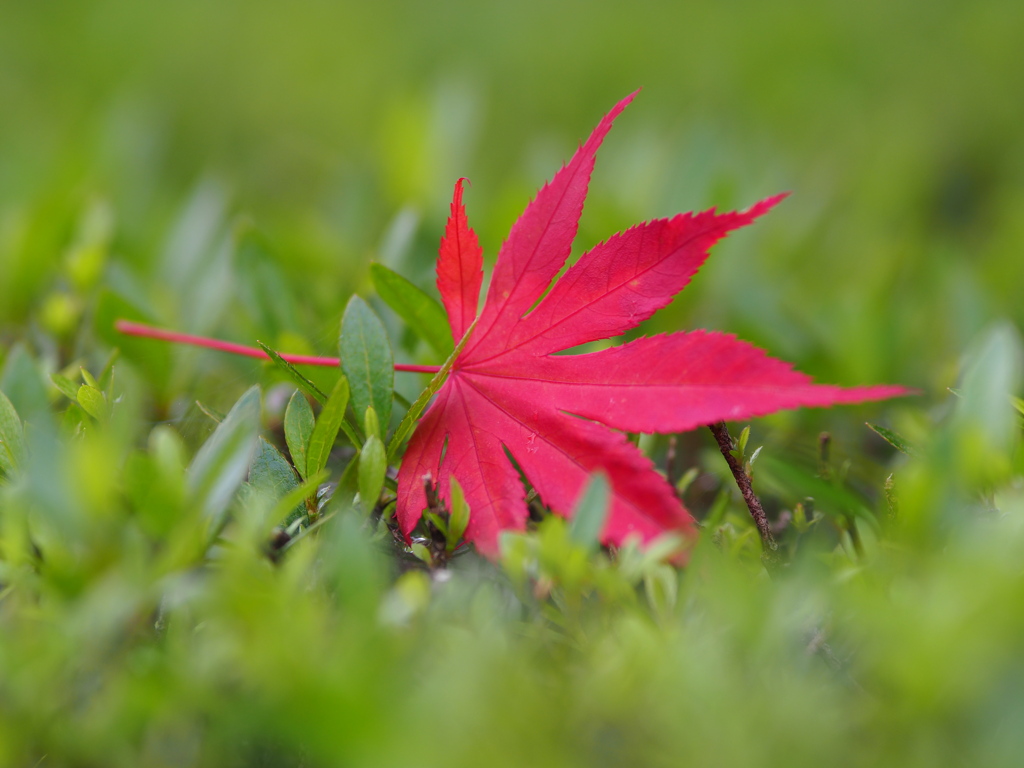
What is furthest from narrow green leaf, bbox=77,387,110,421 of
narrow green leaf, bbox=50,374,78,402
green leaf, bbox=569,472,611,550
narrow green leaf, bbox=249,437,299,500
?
green leaf, bbox=569,472,611,550

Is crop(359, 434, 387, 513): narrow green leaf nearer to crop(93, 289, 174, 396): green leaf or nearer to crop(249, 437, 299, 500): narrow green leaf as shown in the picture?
crop(249, 437, 299, 500): narrow green leaf

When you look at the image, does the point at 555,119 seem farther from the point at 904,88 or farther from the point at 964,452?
the point at 964,452

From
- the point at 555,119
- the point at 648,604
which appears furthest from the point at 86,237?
the point at 555,119

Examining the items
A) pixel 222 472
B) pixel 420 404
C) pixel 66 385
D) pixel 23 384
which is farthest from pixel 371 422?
pixel 23 384

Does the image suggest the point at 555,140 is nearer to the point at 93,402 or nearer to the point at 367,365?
the point at 367,365

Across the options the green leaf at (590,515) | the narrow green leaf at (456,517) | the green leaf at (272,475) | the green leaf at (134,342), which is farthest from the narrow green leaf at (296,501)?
the green leaf at (134,342)

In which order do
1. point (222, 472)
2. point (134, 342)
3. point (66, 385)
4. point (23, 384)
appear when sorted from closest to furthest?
point (222, 472) → point (66, 385) → point (23, 384) → point (134, 342)
